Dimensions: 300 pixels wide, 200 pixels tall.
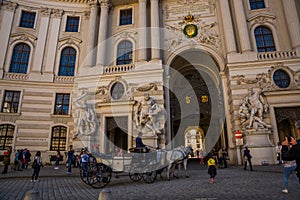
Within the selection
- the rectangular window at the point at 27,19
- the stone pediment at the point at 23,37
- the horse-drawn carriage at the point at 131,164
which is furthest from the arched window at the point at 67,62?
the horse-drawn carriage at the point at 131,164

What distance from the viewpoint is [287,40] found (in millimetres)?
18422

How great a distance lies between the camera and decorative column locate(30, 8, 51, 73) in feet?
71.1

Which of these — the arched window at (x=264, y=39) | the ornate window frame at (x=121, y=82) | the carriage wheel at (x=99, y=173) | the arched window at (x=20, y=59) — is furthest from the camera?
the arched window at (x=20, y=59)

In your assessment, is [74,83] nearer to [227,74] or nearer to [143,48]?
[143,48]

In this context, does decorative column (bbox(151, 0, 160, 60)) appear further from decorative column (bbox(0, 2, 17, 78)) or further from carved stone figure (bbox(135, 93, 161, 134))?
decorative column (bbox(0, 2, 17, 78))

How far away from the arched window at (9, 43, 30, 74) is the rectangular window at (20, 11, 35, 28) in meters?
2.69

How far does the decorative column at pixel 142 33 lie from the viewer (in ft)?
65.4

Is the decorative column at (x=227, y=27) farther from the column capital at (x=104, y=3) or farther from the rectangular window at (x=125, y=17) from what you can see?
the column capital at (x=104, y=3)

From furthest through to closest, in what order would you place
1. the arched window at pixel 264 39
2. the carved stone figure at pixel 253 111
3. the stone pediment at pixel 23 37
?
the stone pediment at pixel 23 37, the arched window at pixel 264 39, the carved stone figure at pixel 253 111

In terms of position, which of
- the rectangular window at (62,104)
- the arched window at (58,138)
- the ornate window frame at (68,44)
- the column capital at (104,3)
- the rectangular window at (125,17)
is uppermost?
the column capital at (104,3)

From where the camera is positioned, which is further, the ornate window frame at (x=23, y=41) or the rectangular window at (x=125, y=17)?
the rectangular window at (x=125, y=17)

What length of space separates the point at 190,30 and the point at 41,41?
17.2m

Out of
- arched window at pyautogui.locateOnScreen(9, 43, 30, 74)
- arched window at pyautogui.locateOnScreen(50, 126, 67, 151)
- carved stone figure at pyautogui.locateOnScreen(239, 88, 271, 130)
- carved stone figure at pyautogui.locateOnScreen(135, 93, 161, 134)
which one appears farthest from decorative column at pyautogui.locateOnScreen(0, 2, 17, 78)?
carved stone figure at pyautogui.locateOnScreen(239, 88, 271, 130)

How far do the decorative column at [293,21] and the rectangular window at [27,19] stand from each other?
27967 millimetres
